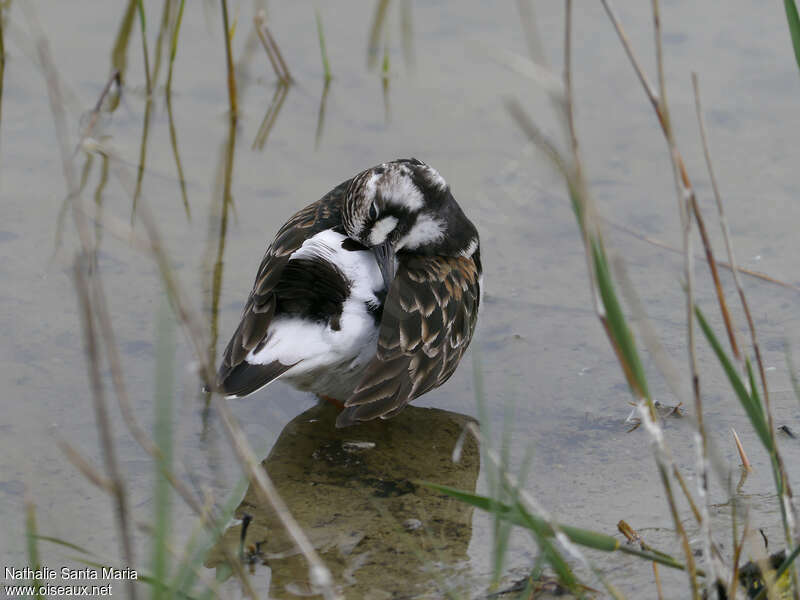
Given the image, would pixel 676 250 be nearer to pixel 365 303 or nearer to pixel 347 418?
pixel 365 303

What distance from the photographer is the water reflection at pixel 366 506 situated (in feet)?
11.3

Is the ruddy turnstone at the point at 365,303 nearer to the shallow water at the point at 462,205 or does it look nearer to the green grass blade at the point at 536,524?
the shallow water at the point at 462,205

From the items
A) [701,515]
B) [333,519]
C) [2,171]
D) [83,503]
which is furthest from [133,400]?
[701,515]

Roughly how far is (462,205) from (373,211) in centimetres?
158

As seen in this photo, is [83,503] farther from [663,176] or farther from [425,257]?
[663,176]

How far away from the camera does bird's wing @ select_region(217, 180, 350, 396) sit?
3.90 m

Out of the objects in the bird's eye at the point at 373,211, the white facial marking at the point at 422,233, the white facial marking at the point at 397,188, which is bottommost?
the white facial marking at the point at 422,233

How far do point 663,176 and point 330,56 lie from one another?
96.1 inches

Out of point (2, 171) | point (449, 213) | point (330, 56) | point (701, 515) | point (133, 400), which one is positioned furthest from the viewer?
point (330, 56)

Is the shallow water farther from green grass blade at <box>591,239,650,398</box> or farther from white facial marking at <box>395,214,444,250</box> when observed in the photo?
green grass blade at <box>591,239,650,398</box>

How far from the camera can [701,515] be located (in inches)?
104

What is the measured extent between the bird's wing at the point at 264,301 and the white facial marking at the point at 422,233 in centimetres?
32

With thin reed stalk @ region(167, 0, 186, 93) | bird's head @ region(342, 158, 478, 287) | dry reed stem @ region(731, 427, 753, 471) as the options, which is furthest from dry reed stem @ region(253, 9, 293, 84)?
dry reed stem @ region(731, 427, 753, 471)

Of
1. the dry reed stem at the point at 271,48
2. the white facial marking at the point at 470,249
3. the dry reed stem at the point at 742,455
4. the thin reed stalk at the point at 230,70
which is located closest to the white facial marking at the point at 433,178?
the white facial marking at the point at 470,249
